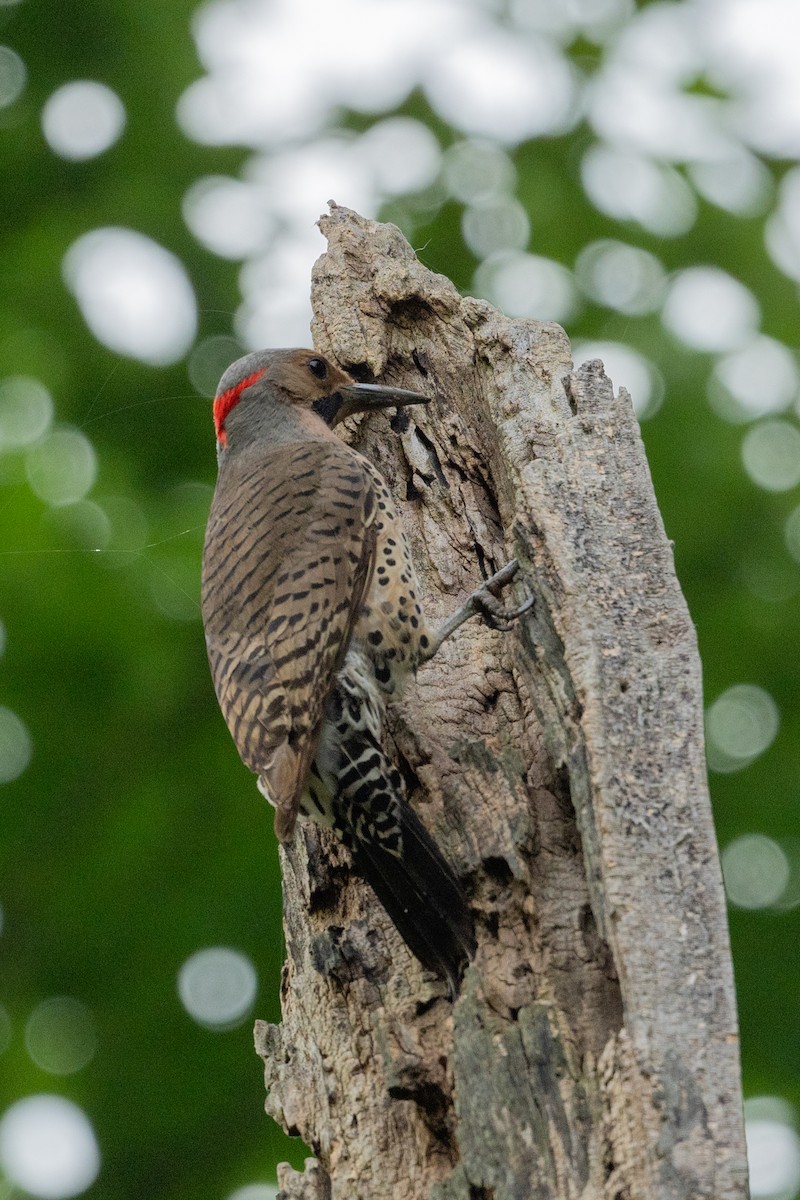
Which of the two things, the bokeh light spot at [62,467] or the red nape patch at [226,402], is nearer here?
the red nape patch at [226,402]

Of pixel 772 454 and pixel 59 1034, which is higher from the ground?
pixel 772 454

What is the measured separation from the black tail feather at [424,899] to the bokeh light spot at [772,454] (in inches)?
149

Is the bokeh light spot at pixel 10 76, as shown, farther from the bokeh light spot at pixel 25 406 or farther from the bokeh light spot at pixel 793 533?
the bokeh light spot at pixel 793 533

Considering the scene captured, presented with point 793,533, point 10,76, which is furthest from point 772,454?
point 10,76

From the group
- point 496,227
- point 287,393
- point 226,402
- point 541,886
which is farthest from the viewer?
point 496,227

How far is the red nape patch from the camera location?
5.00 metres

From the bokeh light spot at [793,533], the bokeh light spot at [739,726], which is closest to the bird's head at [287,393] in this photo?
the bokeh light spot at [739,726]

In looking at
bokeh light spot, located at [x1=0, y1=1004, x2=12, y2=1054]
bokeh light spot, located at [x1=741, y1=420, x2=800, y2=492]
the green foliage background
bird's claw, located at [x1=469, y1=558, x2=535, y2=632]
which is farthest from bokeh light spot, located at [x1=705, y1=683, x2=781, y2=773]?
bokeh light spot, located at [x1=0, y1=1004, x2=12, y2=1054]

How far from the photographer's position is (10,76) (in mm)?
7688

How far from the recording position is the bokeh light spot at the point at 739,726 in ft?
20.4

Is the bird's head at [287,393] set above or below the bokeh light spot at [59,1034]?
above

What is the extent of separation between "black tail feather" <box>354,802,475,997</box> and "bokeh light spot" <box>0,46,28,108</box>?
5.80m

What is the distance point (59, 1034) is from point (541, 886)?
377 cm

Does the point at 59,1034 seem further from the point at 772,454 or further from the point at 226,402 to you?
the point at 772,454
